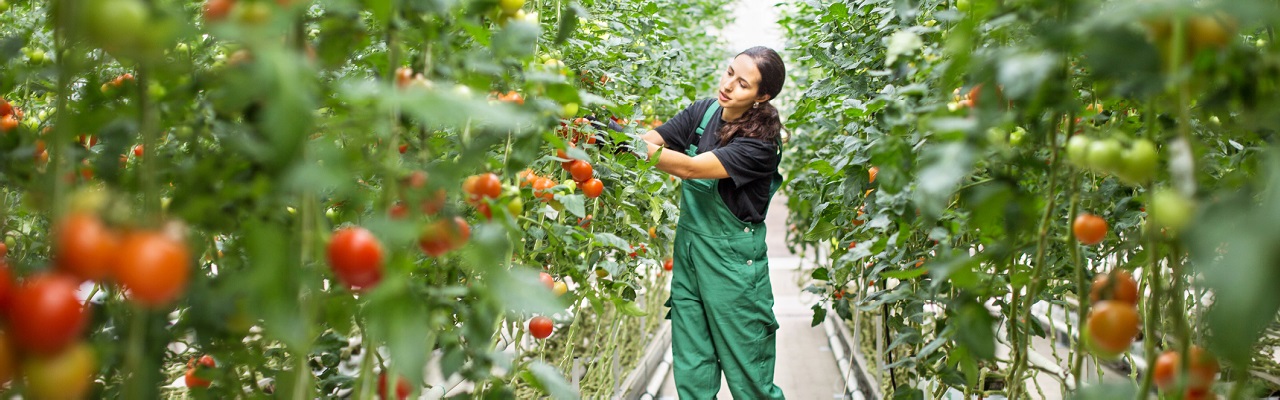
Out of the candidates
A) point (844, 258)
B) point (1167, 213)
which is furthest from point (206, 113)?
point (844, 258)

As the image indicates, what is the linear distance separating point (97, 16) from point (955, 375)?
1.12 metres

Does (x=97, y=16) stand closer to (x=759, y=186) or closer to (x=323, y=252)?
(x=323, y=252)

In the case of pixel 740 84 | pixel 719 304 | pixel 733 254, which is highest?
pixel 740 84

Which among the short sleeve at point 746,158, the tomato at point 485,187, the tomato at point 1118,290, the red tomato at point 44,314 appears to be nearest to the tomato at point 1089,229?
the tomato at point 1118,290

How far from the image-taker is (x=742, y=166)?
1989 millimetres

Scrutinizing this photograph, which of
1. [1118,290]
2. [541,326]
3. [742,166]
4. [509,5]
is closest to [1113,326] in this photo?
[1118,290]

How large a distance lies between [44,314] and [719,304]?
170 centimetres

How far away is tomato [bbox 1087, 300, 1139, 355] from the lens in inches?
25.1

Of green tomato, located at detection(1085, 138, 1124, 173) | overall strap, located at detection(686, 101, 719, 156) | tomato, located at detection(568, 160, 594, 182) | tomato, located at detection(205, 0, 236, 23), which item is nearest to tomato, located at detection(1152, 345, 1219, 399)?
green tomato, located at detection(1085, 138, 1124, 173)

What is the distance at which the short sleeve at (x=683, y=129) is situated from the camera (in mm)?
2254

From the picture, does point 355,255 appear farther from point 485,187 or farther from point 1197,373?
point 1197,373

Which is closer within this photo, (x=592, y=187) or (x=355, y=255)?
(x=355, y=255)

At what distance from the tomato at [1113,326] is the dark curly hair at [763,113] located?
4.64ft

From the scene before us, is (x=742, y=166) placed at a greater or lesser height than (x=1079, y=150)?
lesser
